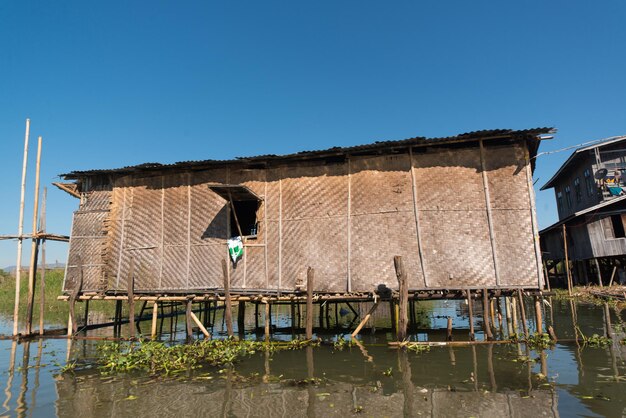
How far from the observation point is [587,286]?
22938 mm

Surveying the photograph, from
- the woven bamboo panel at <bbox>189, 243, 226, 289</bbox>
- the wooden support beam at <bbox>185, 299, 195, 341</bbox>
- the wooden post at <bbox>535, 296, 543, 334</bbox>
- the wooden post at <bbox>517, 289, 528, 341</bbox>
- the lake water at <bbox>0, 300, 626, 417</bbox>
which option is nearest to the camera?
the lake water at <bbox>0, 300, 626, 417</bbox>

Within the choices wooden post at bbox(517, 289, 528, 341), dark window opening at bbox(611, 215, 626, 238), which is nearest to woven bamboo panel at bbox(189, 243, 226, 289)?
wooden post at bbox(517, 289, 528, 341)

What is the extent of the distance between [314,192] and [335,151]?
5.07ft

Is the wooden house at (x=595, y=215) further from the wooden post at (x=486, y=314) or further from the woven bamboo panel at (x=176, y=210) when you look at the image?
the woven bamboo panel at (x=176, y=210)

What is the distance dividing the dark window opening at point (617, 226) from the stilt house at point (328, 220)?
43.3ft

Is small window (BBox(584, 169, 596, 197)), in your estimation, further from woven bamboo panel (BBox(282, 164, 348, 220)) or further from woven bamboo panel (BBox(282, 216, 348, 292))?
woven bamboo panel (BBox(282, 216, 348, 292))

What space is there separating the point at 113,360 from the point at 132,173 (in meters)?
7.53

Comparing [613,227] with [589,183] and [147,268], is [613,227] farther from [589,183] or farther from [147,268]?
[147,268]

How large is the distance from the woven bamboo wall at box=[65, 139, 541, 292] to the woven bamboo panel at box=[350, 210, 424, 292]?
31 mm

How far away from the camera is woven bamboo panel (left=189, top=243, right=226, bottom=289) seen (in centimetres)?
1361

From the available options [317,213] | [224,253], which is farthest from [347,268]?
[224,253]

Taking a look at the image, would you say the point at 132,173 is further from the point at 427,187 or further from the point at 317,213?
the point at 427,187

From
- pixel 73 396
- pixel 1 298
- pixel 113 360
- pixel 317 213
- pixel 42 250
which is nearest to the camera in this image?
pixel 73 396

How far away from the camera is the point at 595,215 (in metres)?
22.0
